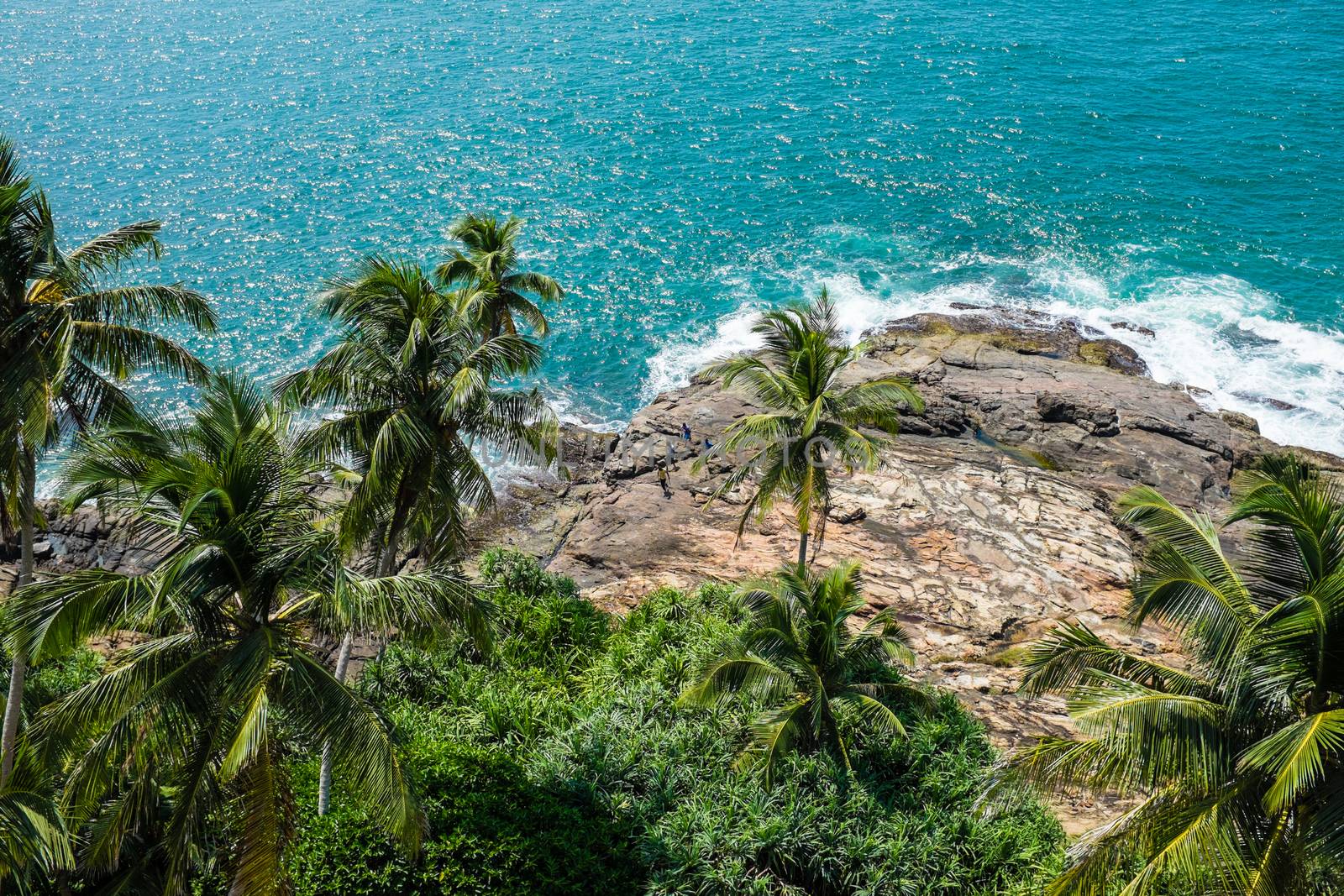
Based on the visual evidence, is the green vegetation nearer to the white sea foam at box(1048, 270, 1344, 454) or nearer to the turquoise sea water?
the turquoise sea water

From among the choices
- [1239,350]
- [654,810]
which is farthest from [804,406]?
[1239,350]

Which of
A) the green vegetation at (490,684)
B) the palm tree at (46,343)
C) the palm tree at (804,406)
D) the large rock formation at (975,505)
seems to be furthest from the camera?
the large rock formation at (975,505)

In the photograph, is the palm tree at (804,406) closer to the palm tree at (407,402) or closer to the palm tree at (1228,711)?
the palm tree at (407,402)

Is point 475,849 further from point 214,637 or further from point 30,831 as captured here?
point 30,831

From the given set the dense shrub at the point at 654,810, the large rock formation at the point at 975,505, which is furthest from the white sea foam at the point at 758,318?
the dense shrub at the point at 654,810

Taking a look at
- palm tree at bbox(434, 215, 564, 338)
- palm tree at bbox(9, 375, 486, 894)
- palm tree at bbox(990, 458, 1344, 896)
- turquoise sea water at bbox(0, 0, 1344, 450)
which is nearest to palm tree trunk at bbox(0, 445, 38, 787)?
palm tree at bbox(9, 375, 486, 894)

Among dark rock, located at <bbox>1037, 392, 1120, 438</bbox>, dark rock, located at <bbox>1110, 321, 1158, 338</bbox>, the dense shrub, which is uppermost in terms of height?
the dense shrub

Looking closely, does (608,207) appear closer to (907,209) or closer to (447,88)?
(907,209)
